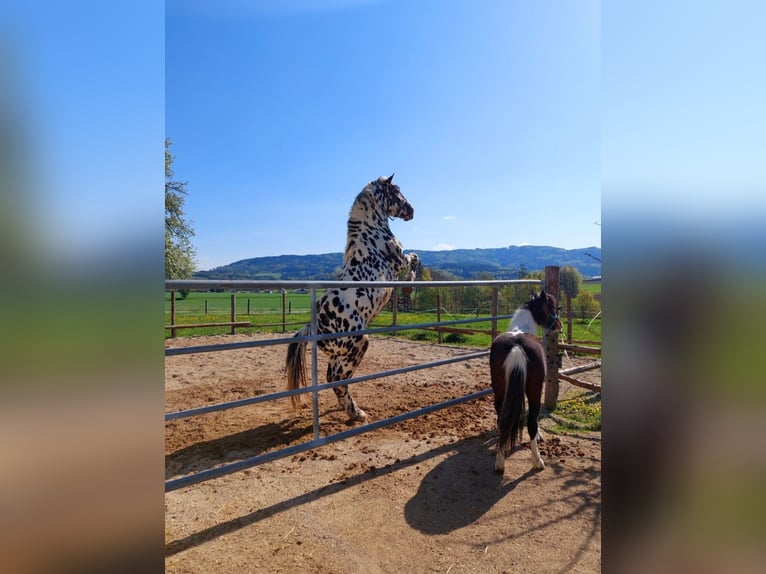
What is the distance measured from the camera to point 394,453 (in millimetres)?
3006

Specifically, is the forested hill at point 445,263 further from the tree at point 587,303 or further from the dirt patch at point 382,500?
the dirt patch at point 382,500

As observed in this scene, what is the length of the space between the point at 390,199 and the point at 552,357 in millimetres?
2490

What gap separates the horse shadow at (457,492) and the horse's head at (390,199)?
2763mm

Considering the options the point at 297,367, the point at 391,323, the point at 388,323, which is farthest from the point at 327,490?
the point at 388,323

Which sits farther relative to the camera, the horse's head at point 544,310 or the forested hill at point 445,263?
the forested hill at point 445,263

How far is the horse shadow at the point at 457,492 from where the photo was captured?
2180mm

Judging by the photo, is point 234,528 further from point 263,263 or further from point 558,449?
point 263,263

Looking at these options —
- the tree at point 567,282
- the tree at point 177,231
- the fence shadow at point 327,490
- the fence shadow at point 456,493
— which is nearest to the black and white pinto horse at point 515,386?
the fence shadow at point 456,493

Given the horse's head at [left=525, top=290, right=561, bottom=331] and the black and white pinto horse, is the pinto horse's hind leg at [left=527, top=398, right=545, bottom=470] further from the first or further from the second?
the horse's head at [left=525, top=290, right=561, bottom=331]

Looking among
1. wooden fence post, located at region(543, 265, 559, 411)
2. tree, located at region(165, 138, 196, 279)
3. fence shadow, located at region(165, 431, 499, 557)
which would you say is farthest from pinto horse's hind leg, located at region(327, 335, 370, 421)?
tree, located at region(165, 138, 196, 279)
